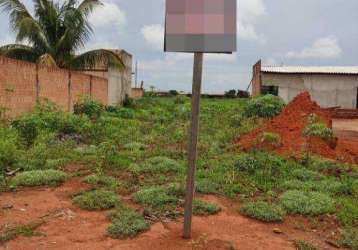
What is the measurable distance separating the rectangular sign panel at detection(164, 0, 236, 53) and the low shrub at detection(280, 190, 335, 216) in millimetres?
2654

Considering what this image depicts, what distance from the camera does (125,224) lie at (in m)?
4.95

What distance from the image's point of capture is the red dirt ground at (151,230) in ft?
14.8

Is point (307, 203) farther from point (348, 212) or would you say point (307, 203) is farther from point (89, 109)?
point (89, 109)

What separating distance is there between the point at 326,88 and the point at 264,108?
35.4ft

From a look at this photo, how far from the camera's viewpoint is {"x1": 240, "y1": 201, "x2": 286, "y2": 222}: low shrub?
553 cm

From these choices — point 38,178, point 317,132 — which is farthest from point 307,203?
point 317,132

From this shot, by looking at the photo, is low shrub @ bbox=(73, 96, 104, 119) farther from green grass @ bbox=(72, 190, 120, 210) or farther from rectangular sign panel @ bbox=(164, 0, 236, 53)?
rectangular sign panel @ bbox=(164, 0, 236, 53)

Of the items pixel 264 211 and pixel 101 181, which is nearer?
pixel 264 211

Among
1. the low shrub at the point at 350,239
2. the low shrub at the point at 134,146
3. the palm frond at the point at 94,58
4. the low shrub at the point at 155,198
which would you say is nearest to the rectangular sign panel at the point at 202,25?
the low shrub at the point at 155,198

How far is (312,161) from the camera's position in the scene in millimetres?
8906

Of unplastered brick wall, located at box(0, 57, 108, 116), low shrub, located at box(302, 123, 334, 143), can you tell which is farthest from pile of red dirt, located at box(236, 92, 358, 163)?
unplastered brick wall, located at box(0, 57, 108, 116)

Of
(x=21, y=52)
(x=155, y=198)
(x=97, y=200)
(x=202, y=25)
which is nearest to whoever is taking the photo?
(x=202, y=25)

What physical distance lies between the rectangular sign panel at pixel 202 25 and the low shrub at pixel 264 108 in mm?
14649

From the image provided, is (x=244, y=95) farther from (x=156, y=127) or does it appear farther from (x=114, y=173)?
(x=114, y=173)
